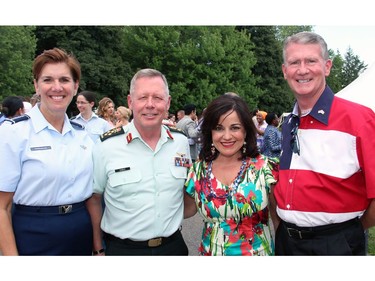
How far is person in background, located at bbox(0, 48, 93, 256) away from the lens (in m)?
2.64

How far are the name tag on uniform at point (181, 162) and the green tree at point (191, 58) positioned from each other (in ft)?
103

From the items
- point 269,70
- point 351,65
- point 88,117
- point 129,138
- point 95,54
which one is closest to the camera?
point 129,138

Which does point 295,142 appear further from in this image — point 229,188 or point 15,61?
point 15,61

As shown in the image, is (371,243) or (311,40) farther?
(371,243)

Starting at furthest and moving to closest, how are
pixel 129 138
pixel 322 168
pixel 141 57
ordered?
1. pixel 141 57
2. pixel 129 138
3. pixel 322 168

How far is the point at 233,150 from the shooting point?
2908 mm

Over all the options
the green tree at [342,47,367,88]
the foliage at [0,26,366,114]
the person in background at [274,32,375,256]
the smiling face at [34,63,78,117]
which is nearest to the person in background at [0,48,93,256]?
the smiling face at [34,63,78,117]

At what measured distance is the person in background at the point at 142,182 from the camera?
285 cm

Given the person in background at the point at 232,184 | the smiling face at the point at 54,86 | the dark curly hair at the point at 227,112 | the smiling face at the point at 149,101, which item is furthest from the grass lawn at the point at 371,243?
the smiling face at the point at 54,86

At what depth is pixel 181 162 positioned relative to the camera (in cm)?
310

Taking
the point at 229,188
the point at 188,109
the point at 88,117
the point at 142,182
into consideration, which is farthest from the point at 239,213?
the point at 188,109

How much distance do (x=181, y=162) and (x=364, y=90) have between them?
269 cm

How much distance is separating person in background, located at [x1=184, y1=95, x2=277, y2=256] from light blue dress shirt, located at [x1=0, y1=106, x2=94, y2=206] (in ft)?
2.89

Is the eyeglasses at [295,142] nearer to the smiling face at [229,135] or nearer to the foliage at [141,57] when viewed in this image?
the smiling face at [229,135]
